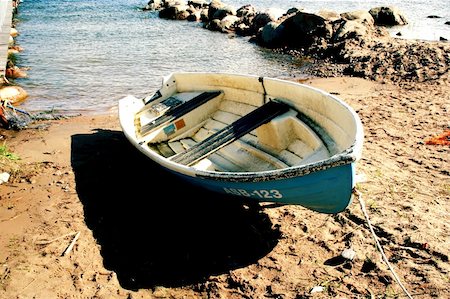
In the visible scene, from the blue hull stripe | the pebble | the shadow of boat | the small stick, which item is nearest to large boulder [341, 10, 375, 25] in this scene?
the shadow of boat

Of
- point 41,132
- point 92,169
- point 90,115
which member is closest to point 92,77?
point 90,115

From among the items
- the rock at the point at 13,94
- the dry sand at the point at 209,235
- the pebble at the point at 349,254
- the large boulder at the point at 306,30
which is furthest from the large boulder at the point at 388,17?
the pebble at the point at 349,254

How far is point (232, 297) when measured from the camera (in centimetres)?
418

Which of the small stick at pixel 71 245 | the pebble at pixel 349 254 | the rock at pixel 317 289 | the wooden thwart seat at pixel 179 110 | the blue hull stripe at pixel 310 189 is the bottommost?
the small stick at pixel 71 245

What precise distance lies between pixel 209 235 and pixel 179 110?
3104mm

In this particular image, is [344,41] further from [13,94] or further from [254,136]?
[13,94]

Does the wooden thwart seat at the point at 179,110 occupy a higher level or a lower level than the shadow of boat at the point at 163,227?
higher

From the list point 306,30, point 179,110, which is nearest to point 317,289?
point 179,110

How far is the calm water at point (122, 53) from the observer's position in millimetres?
13039

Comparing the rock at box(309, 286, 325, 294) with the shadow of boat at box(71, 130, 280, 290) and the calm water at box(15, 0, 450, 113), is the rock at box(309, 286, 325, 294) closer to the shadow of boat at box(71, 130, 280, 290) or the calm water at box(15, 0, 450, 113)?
the shadow of boat at box(71, 130, 280, 290)

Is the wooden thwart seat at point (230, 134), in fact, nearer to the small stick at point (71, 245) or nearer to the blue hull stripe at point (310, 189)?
the blue hull stripe at point (310, 189)

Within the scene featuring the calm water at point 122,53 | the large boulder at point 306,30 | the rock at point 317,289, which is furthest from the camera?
the large boulder at point 306,30

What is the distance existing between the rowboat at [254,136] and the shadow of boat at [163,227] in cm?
64

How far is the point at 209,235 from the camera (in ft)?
17.0
